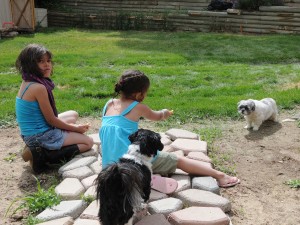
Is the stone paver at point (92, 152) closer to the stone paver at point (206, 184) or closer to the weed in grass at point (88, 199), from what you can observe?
the weed in grass at point (88, 199)

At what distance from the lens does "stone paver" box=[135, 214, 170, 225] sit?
9.30 feet

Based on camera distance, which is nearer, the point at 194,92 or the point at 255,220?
the point at 255,220

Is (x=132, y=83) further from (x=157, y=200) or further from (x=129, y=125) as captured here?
(x=157, y=200)

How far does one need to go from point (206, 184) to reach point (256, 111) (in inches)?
76.5

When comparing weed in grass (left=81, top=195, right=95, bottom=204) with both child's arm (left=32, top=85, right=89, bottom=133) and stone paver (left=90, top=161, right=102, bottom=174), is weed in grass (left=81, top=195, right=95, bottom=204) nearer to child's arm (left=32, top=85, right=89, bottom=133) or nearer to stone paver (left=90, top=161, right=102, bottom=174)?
stone paver (left=90, top=161, right=102, bottom=174)

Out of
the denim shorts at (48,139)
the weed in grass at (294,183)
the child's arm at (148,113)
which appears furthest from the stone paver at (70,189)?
the weed in grass at (294,183)

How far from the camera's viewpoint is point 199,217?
2.91 metres

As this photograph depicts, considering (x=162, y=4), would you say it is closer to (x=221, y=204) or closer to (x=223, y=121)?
(x=223, y=121)

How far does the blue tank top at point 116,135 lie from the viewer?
3285 millimetres

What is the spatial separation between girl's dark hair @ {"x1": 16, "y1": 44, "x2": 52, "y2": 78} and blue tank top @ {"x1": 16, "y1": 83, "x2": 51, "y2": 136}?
30 cm

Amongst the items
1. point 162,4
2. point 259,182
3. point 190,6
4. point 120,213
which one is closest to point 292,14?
point 190,6

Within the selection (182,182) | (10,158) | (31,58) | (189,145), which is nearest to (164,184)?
(182,182)

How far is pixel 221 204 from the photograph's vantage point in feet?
10.3

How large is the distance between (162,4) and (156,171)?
14817mm
